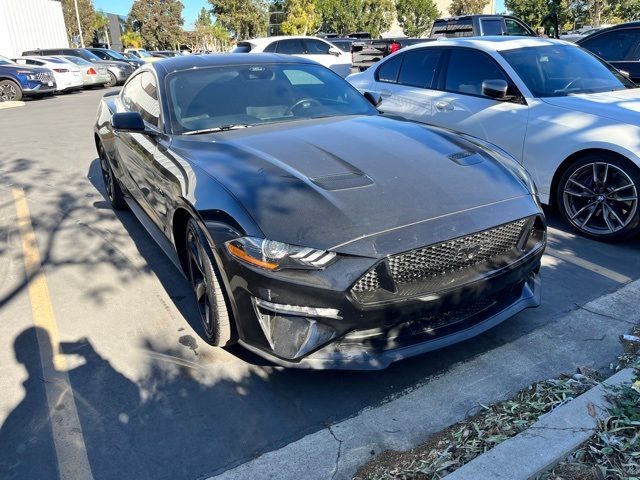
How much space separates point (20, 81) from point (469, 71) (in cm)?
1615

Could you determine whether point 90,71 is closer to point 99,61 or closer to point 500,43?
point 99,61

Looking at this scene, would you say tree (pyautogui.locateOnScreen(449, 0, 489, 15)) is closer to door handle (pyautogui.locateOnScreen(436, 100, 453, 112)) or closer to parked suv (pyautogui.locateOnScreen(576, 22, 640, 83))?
parked suv (pyautogui.locateOnScreen(576, 22, 640, 83))

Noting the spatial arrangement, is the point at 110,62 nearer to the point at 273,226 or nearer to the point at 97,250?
the point at 97,250

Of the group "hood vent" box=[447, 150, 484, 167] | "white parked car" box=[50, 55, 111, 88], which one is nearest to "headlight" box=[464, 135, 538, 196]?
"hood vent" box=[447, 150, 484, 167]

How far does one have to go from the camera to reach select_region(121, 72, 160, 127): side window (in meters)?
3.88

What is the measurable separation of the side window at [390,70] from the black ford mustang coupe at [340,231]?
315 cm

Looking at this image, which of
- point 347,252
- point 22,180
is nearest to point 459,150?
point 347,252

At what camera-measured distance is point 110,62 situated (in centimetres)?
2325

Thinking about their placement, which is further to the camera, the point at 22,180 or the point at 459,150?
the point at 22,180

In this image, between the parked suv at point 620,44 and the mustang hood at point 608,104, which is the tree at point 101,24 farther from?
the mustang hood at point 608,104

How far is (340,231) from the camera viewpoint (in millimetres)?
2387

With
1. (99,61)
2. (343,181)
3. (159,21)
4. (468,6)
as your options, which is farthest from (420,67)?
(159,21)

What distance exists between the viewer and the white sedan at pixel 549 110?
4.32 metres

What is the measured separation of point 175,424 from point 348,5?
53.1m
